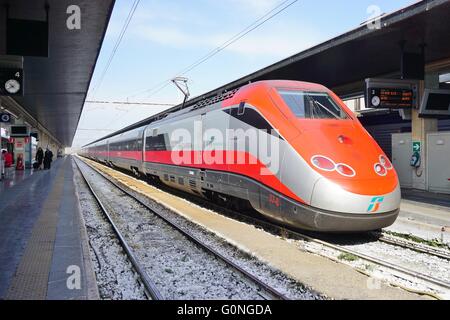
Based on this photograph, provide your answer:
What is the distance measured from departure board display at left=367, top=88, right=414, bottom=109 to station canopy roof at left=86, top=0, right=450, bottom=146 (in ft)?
3.20

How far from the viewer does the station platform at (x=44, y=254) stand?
170 inches

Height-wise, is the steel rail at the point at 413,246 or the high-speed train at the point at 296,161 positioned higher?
the high-speed train at the point at 296,161

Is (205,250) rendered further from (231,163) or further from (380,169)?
(380,169)

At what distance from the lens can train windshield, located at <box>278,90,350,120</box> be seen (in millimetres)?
7270

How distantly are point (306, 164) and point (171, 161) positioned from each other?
24.0ft

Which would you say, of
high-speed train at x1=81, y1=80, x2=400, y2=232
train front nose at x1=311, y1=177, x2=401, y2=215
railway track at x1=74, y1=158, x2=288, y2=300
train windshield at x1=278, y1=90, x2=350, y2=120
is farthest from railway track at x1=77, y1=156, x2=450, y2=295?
train windshield at x1=278, y1=90, x2=350, y2=120

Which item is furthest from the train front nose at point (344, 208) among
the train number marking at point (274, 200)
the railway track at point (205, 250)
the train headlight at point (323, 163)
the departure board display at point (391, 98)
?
the departure board display at point (391, 98)

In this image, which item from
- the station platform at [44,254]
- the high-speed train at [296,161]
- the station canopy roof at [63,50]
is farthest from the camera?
the station canopy roof at [63,50]

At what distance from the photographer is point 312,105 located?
24.5 ft

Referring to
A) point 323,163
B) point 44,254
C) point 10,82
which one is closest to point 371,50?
point 323,163

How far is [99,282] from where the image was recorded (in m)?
5.06

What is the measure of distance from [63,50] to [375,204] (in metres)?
10.2

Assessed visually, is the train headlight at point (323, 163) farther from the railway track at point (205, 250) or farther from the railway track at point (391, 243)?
the railway track at point (205, 250)

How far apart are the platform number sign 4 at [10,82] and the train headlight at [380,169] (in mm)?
8743
